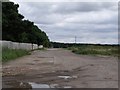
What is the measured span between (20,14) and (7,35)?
7.63 m

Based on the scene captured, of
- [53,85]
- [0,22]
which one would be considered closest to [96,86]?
[53,85]

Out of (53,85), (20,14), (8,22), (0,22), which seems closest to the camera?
(53,85)

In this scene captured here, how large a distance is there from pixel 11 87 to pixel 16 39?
5083 cm

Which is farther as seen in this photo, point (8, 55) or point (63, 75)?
point (8, 55)

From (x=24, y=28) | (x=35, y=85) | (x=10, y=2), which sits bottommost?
(x=35, y=85)

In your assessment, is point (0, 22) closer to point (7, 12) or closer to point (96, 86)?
point (7, 12)

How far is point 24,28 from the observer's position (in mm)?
Answer: 58906

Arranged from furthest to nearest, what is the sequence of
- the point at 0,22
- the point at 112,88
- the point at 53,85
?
the point at 0,22, the point at 53,85, the point at 112,88

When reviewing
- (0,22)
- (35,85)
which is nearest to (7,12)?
(0,22)

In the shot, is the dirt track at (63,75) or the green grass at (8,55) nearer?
the dirt track at (63,75)

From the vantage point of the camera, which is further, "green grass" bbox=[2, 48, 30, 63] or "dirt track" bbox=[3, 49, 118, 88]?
"green grass" bbox=[2, 48, 30, 63]

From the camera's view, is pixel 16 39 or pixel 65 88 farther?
pixel 16 39

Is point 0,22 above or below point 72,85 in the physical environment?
above

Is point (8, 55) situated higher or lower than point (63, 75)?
higher
